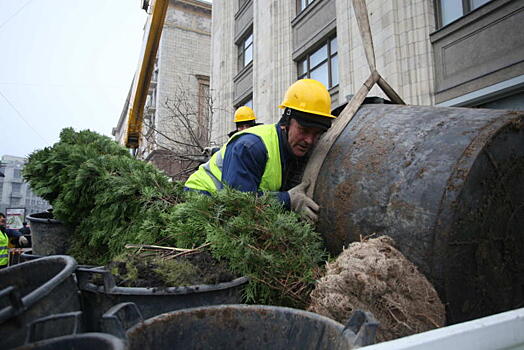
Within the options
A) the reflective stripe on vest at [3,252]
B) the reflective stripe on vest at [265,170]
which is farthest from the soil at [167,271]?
the reflective stripe on vest at [3,252]

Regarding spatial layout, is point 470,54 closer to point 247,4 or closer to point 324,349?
point 324,349

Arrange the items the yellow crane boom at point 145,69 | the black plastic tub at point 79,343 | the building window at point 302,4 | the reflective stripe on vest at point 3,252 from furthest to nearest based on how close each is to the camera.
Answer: the building window at point 302,4 < the yellow crane boom at point 145,69 < the reflective stripe on vest at point 3,252 < the black plastic tub at point 79,343

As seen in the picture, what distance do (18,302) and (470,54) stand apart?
25.2 ft

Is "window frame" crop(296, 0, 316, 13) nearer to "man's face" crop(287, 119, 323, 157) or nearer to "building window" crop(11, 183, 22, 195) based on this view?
"man's face" crop(287, 119, 323, 157)

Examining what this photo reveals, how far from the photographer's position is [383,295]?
4.88ft

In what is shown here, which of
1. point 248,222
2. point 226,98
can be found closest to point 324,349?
point 248,222

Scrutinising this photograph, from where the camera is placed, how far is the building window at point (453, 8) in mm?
6481

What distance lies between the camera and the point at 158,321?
1.26m

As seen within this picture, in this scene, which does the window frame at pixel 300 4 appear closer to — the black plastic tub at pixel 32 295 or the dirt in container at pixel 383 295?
the dirt in container at pixel 383 295

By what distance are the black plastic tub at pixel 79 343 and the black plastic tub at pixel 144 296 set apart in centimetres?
58

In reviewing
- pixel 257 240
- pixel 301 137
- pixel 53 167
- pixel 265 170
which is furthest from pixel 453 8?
pixel 53 167

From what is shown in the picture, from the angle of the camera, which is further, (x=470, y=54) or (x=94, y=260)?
(x=470, y=54)

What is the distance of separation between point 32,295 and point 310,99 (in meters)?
2.23

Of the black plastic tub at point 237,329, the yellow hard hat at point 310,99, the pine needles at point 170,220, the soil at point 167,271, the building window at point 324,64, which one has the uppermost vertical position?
the building window at point 324,64
